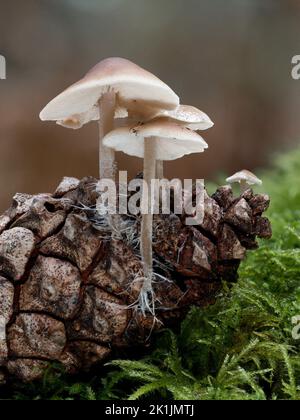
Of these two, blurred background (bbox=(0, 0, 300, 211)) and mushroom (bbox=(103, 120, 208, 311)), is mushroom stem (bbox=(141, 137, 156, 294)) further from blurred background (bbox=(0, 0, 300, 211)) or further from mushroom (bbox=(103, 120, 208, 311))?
blurred background (bbox=(0, 0, 300, 211))

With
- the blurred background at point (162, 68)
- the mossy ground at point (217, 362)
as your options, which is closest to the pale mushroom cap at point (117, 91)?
the mossy ground at point (217, 362)

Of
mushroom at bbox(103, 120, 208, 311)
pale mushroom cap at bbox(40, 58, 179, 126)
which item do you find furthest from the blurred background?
mushroom at bbox(103, 120, 208, 311)

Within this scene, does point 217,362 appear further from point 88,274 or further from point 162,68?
point 162,68

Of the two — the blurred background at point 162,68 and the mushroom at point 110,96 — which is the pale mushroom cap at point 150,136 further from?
the blurred background at point 162,68
